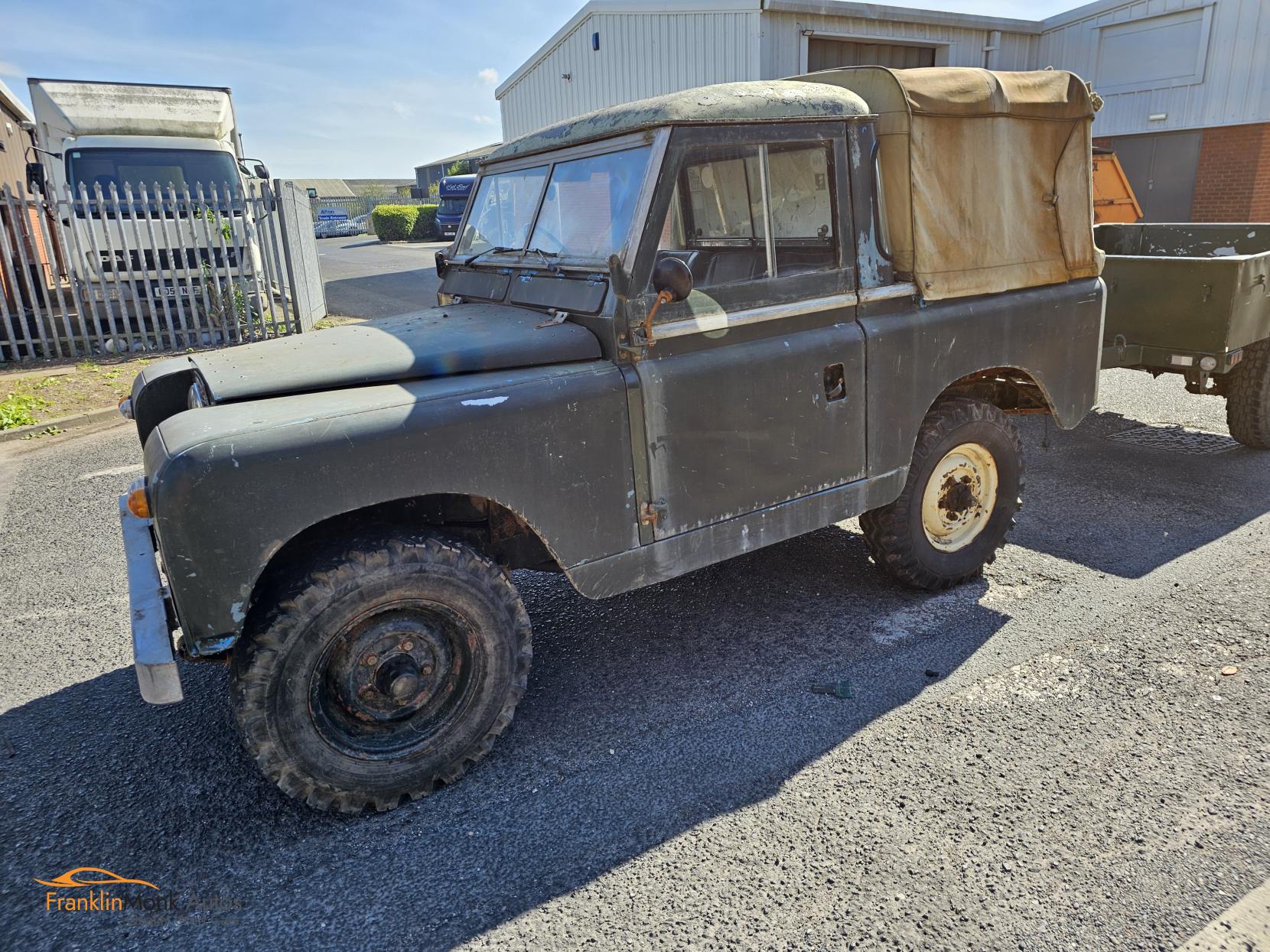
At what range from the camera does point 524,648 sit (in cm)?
312

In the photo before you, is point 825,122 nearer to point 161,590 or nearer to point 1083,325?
point 1083,325

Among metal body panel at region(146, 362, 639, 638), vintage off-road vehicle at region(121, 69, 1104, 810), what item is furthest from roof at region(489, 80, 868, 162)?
metal body panel at region(146, 362, 639, 638)

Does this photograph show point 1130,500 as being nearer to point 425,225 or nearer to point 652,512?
point 652,512

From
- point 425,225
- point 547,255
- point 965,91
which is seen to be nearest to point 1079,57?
point 965,91

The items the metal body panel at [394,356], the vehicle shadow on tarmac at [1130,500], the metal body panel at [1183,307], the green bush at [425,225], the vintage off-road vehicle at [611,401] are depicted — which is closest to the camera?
the vintage off-road vehicle at [611,401]

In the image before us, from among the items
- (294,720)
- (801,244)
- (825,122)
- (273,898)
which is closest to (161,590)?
(294,720)

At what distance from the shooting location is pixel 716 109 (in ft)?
10.6

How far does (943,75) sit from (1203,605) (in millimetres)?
2866

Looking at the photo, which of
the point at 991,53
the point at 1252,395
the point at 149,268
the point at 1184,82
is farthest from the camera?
the point at 991,53

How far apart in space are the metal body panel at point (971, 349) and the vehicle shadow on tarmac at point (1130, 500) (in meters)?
0.68

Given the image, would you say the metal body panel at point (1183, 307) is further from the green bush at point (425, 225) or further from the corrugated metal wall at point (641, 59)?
the green bush at point (425, 225)

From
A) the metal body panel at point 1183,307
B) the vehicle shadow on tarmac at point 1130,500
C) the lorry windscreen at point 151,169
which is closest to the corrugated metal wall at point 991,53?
the lorry windscreen at point 151,169

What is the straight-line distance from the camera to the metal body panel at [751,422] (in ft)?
10.6

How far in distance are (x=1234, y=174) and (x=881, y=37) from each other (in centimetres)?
701
